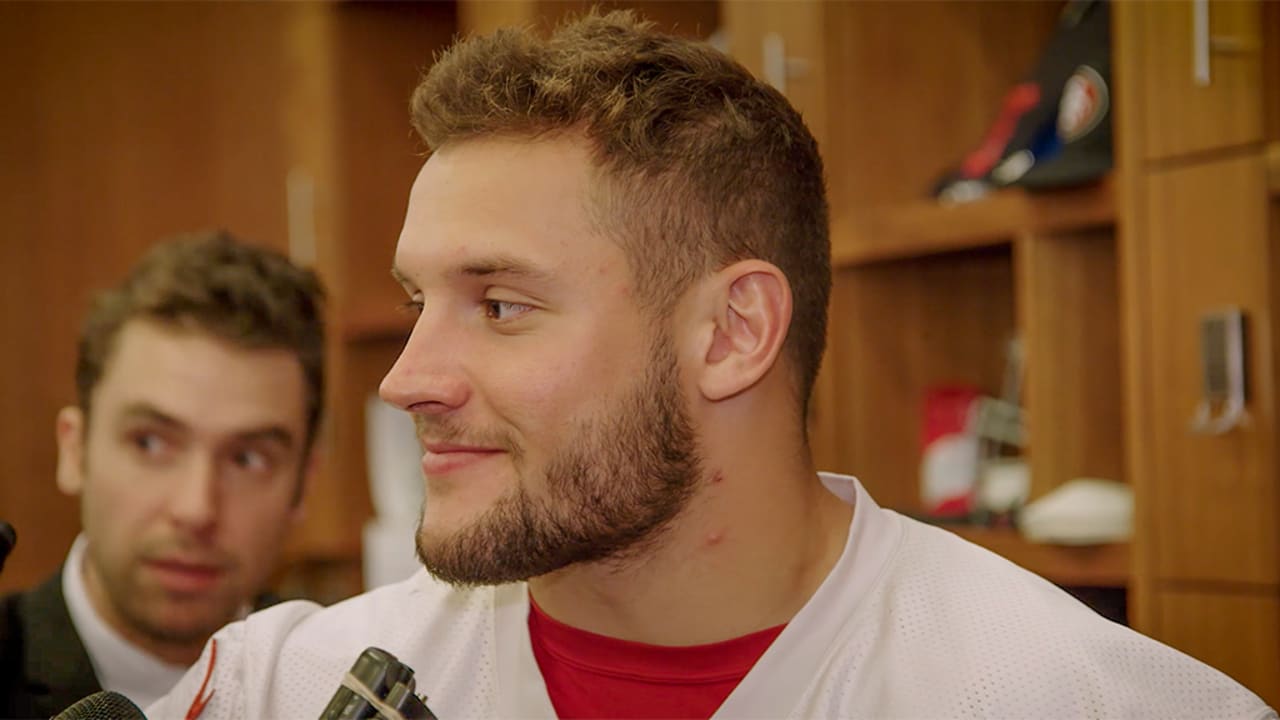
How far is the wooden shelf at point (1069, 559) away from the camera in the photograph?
6.24 feet

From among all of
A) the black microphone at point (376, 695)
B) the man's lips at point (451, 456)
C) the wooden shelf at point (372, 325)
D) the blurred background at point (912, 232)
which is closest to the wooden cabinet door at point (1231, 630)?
the blurred background at point (912, 232)

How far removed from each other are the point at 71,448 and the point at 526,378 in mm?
1083

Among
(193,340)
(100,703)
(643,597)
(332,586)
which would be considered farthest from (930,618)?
(332,586)

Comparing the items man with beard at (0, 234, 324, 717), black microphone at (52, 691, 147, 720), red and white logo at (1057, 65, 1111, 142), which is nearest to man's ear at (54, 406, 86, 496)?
man with beard at (0, 234, 324, 717)

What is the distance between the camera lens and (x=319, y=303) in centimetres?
217

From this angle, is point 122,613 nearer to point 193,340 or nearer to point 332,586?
point 193,340

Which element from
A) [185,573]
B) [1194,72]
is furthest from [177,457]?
[1194,72]

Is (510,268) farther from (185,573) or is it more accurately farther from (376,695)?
(185,573)

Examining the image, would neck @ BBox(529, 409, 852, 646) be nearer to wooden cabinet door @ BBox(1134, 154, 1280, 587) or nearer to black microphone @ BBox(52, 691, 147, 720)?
black microphone @ BBox(52, 691, 147, 720)

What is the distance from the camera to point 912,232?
2.24 m

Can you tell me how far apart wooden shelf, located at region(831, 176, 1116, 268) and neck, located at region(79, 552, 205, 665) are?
111 centimetres

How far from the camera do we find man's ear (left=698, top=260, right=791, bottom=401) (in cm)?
129

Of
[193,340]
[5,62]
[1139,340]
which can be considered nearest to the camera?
[1139,340]

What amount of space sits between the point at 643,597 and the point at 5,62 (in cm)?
270
